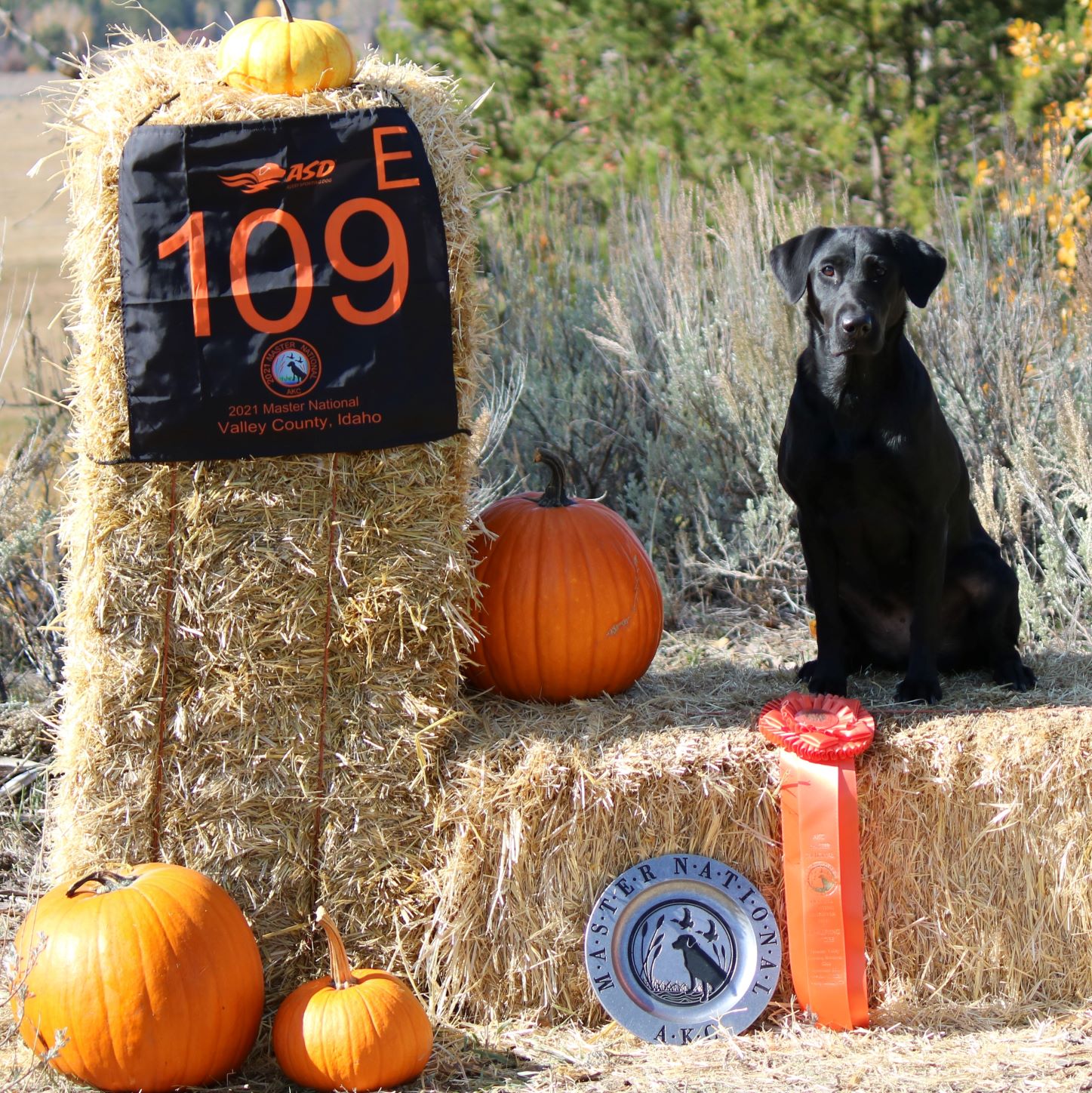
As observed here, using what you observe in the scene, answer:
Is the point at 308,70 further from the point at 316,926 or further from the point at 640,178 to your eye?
the point at 640,178

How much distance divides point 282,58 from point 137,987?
2075mm

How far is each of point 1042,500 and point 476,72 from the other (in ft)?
19.4

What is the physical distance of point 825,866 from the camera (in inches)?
111

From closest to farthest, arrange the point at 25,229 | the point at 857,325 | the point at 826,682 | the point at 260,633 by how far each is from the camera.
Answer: the point at 260,633, the point at 857,325, the point at 826,682, the point at 25,229

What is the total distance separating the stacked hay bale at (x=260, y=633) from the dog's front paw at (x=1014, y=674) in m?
1.57

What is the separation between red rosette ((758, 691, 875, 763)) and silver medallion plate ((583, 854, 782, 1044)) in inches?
13.5

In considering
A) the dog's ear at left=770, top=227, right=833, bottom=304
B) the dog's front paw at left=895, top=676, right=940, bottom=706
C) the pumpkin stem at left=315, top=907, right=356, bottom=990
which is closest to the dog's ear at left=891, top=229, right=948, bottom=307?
the dog's ear at left=770, top=227, right=833, bottom=304

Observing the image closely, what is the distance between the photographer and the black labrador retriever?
10.6 ft

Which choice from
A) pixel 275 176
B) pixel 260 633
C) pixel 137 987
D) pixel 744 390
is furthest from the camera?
pixel 744 390

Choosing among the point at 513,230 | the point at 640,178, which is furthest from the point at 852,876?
the point at 640,178

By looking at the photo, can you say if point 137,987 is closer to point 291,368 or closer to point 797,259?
point 291,368

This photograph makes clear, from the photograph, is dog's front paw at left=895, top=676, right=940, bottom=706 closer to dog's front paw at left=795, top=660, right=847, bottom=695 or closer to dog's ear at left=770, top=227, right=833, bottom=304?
dog's front paw at left=795, top=660, right=847, bottom=695

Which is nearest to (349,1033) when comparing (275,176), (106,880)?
(106,880)

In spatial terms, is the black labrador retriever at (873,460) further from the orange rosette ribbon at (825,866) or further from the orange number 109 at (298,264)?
the orange number 109 at (298,264)
